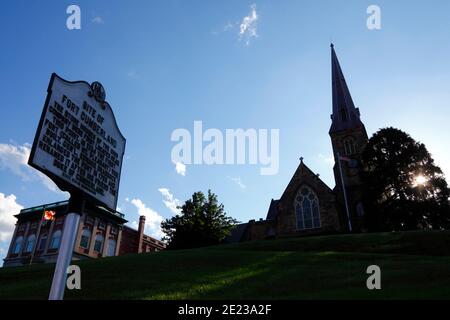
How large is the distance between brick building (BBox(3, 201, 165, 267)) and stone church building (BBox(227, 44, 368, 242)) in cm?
2051

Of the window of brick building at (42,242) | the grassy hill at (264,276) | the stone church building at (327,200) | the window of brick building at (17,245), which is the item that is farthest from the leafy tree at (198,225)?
the window of brick building at (17,245)

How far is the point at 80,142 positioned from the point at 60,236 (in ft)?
162

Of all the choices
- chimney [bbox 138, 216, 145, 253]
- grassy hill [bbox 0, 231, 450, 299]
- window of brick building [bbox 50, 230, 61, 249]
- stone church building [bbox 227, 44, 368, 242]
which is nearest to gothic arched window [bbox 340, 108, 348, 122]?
stone church building [bbox 227, 44, 368, 242]

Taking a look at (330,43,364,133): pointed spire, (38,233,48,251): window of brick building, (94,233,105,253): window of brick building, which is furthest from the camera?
(330,43,364,133): pointed spire

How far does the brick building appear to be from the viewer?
159 ft

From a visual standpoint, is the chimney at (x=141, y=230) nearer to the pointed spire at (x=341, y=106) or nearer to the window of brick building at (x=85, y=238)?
the window of brick building at (x=85, y=238)

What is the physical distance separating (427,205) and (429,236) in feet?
48.4

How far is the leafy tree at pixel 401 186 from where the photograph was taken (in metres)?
37.2

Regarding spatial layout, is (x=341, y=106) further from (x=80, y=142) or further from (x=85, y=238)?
(x=80, y=142)

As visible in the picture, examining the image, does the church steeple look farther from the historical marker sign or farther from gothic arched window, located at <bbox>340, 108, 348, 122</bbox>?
the historical marker sign

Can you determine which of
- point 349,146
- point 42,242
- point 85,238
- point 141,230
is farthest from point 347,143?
point 42,242

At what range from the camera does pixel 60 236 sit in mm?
49156

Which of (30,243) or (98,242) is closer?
(98,242)
